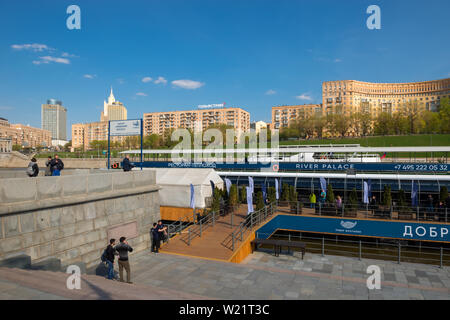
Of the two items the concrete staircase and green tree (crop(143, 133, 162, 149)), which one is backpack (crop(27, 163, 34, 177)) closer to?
the concrete staircase

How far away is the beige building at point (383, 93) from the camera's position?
130875 mm

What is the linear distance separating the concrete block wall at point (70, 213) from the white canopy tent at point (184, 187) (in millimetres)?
5913

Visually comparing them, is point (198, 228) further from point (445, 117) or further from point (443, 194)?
point (445, 117)

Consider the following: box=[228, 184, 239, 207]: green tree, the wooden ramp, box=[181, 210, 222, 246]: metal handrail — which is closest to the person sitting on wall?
the wooden ramp

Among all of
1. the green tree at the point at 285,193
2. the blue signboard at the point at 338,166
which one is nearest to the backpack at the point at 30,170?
the green tree at the point at 285,193

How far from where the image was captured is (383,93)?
14900cm

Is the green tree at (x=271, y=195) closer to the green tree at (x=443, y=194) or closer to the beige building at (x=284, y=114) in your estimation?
the green tree at (x=443, y=194)

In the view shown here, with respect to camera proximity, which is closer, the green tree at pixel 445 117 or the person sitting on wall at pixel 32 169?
the person sitting on wall at pixel 32 169

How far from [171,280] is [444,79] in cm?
17431

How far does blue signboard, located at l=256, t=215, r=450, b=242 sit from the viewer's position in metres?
15.2

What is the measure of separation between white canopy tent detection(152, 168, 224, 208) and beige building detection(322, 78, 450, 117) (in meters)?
116

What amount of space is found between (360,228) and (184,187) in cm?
1048

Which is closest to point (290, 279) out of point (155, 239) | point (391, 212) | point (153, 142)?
point (155, 239)
